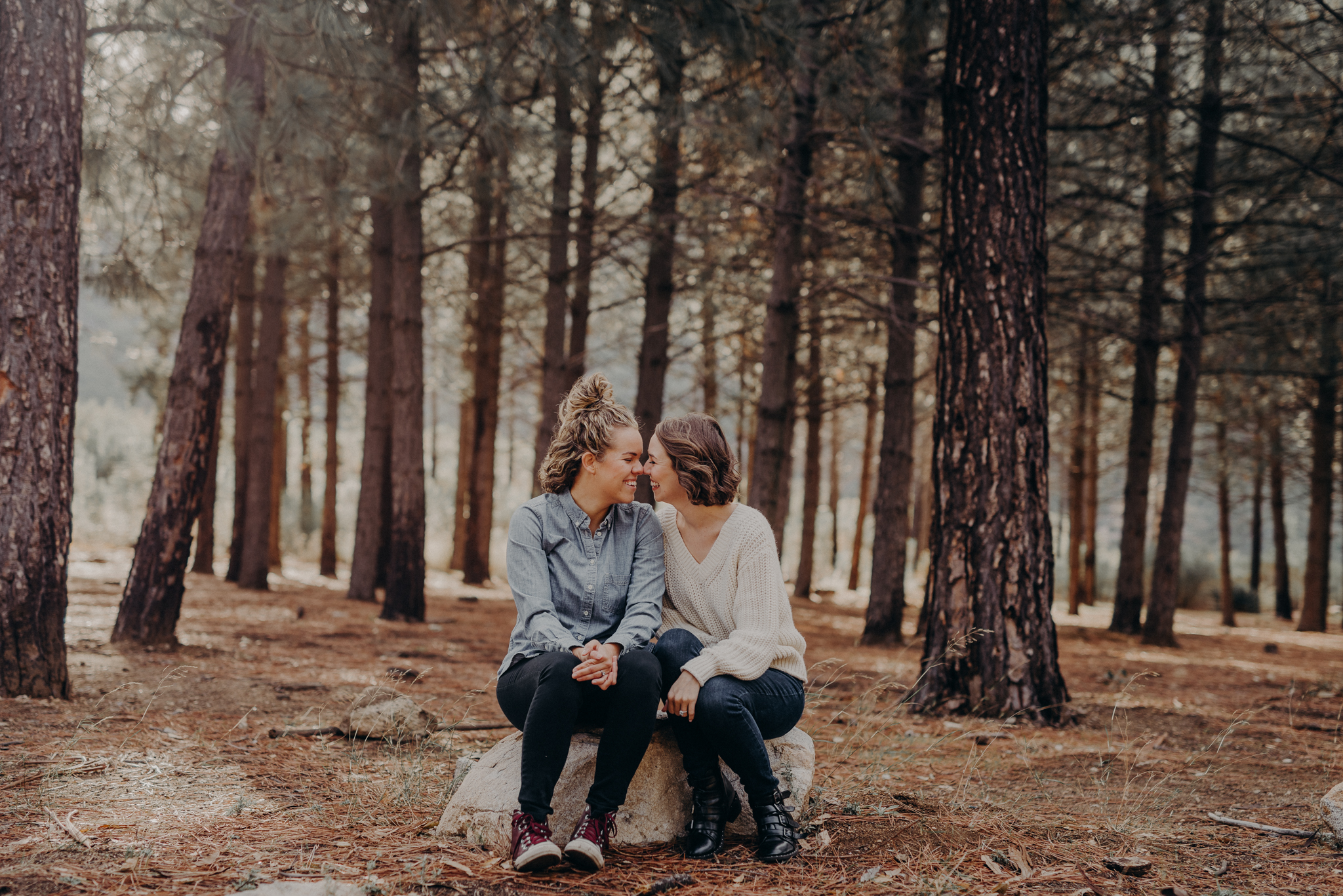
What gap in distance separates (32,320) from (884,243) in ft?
28.4

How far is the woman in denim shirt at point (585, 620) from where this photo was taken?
2613 millimetres

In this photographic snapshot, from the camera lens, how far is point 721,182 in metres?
10.6

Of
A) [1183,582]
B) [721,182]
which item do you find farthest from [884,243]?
[1183,582]

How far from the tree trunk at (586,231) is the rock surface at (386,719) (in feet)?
17.5

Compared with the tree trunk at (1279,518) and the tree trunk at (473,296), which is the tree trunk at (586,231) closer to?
the tree trunk at (473,296)

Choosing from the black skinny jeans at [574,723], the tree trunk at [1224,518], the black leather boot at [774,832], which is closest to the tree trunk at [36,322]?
the black skinny jeans at [574,723]

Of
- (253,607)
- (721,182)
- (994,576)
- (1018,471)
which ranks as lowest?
(253,607)

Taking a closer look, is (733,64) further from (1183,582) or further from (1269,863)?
(1183,582)

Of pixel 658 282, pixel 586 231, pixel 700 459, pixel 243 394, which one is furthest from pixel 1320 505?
pixel 243 394

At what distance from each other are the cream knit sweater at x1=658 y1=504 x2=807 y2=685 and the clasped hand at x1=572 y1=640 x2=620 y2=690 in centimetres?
25

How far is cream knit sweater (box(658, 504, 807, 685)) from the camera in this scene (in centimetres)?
283

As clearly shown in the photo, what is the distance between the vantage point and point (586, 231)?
9.77 metres

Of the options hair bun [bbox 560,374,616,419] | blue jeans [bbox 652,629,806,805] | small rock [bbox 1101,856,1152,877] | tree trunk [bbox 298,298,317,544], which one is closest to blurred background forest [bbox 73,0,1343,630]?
tree trunk [bbox 298,298,317,544]

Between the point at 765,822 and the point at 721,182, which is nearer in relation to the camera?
the point at 765,822
